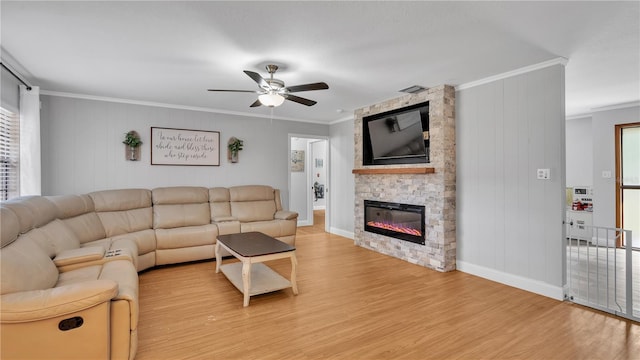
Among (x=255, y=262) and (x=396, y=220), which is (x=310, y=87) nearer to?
(x=255, y=262)

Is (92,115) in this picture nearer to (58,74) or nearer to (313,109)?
(58,74)

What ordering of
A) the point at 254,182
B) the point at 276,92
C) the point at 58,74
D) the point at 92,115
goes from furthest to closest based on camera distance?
the point at 254,182 → the point at 92,115 → the point at 58,74 → the point at 276,92

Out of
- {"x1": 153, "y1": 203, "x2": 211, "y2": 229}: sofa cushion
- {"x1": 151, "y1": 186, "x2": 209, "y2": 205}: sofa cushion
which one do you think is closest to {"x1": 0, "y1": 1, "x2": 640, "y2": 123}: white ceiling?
{"x1": 151, "y1": 186, "x2": 209, "y2": 205}: sofa cushion

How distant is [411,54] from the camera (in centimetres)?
303

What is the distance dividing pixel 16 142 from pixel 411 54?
4.56 meters

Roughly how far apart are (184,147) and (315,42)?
11.6ft

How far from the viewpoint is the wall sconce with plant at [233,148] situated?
572 centimetres

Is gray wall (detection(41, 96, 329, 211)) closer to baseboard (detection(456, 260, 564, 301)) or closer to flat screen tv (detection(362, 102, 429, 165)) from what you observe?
flat screen tv (detection(362, 102, 429, 165))

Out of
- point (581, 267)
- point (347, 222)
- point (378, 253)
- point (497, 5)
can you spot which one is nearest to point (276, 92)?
point (497, 5)

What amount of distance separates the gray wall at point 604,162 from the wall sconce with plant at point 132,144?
772cm

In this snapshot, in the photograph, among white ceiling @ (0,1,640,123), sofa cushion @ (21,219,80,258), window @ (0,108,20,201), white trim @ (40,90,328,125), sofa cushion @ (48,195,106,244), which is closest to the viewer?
white ceiling @ (0,1,640,123)

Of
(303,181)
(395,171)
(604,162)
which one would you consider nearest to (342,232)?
(303,181)

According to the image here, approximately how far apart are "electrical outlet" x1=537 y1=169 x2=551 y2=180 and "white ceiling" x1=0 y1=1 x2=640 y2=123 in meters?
1.13

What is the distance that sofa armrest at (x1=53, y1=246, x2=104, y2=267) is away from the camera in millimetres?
2633
